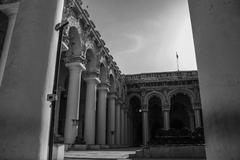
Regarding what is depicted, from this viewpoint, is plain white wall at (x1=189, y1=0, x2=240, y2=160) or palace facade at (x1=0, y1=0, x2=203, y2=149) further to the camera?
palace facade at (x1=0, y1=0, x2=203, y2=149)

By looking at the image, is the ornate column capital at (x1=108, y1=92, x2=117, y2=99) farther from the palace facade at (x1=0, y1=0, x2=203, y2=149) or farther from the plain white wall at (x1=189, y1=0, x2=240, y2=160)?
the plain white wall at (x1=189, y1=0, x2=240, y2=160)

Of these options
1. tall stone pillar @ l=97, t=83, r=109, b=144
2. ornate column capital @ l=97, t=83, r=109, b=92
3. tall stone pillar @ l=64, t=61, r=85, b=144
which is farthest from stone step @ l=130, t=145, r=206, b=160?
ornate column capital @ l=97, t=83, r=109, b=92

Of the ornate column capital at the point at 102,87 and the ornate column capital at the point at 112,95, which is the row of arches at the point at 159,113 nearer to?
the ornate column capital at the point at 112,95

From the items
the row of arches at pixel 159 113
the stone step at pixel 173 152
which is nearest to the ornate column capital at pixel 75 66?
the stone step at pixel 173 152

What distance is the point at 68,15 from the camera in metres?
12.6

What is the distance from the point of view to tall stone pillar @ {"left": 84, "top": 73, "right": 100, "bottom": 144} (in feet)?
51.6

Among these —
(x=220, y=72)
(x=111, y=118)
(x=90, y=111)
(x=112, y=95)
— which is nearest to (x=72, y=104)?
(x=90, y=111)

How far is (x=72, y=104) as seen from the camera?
13.6m

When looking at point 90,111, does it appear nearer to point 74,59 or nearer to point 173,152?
point 74,59

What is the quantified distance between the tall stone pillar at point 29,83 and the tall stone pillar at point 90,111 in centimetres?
1260

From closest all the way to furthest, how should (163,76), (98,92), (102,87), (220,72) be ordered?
(220,72) → (102,87) → (98,92) → (163,76)

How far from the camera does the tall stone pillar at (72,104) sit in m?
13.0

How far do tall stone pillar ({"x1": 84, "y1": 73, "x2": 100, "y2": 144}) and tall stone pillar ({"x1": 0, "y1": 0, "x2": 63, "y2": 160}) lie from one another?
12.6 m

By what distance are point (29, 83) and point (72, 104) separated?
10.3m
